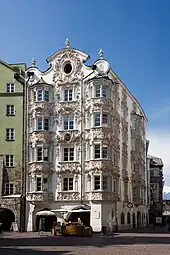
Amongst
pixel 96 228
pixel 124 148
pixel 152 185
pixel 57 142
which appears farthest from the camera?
pixel 152 185

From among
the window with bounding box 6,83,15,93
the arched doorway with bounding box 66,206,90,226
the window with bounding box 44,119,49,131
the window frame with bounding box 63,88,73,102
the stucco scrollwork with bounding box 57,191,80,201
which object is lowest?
the arched doorway with bounding box 66,206,90,226

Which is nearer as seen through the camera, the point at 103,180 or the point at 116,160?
the point at 103,180

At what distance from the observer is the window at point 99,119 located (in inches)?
2454

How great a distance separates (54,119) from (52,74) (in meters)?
6.29

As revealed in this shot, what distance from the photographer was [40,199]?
6231 cm

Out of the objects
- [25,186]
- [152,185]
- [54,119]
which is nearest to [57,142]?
[54,119]

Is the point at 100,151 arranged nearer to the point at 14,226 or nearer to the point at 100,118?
the point at 100,118

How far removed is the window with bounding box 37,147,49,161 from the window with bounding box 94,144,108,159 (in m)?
6.70

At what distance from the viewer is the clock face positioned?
2522 inches

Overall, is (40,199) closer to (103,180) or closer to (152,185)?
(103,180)

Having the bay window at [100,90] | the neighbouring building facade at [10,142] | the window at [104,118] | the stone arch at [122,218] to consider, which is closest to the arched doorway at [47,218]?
the neighbouring building facade at [10,142]

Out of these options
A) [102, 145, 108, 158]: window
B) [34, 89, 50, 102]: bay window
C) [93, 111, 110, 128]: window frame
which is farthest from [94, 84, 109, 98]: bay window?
[34, 89, 50, 102]: bay window

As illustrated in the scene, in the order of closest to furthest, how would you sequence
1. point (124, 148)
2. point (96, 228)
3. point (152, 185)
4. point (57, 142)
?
1. point (96, 228)
2. point (57, 142)
3. point (124, 148)
4. point (152, 185)

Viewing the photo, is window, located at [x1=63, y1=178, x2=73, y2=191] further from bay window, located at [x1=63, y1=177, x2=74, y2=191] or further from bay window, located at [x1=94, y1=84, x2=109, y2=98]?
bay window, located at [x1=94, y1=84, x2=109, y2=98]
